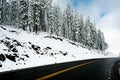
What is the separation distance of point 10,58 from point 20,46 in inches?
237

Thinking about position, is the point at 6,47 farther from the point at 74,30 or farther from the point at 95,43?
the point at 95,43

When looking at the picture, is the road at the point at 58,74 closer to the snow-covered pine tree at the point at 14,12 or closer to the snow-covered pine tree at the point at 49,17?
the snow-covered pine tree at the point at 49,17

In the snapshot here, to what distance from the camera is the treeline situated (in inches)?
2586

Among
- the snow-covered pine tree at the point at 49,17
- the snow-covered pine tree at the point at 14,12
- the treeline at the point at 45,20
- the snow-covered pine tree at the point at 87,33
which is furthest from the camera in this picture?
the snow-covered pine tree at the point at 87,33

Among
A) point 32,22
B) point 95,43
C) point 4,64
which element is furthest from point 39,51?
point 95,43

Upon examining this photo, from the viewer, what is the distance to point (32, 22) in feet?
234

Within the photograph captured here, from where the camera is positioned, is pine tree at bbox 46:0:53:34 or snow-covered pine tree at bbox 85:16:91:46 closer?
pine tree at bbox 46:0:53:34

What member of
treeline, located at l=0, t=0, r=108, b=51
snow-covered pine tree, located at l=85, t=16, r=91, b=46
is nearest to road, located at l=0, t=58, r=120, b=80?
treeline, located at l=0, t=0, r=108, b=51

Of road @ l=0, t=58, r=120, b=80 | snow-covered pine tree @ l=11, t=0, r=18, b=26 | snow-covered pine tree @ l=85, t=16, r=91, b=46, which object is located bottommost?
road @ l=0, t=58, r=120, b=80

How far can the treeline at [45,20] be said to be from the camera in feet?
216

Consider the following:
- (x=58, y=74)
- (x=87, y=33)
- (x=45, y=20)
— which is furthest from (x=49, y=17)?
(x=58, y=74)

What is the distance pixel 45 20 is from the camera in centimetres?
8531

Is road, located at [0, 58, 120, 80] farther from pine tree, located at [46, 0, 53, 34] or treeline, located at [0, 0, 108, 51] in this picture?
pine tree, located at [46, 0, 53, 34]

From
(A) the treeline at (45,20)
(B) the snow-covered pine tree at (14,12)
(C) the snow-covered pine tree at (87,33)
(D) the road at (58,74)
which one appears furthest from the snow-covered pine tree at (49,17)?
(D) the road at (58,74)
